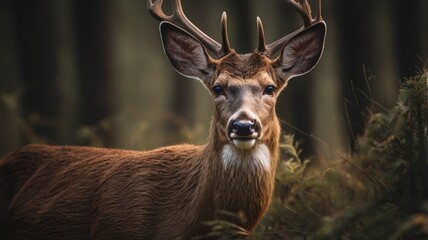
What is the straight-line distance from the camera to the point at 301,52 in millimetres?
7766

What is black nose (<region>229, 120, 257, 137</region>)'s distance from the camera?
21.5 ft

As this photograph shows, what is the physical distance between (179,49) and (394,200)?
279 cm

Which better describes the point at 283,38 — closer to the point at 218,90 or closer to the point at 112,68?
the point at 218,90

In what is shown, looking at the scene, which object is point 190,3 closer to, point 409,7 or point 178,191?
point 409,7

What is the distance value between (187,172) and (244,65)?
1175 mm

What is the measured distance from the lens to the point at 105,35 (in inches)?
625

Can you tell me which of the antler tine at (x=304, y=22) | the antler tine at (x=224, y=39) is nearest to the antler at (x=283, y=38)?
the antler tine at (x=304, y=22)

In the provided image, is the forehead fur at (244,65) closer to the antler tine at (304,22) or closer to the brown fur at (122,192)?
the antler tine at (304,22)

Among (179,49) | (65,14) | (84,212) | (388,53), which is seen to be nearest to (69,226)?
(84,212)

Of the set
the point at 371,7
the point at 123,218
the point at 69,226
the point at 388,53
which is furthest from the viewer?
the point at 388,53

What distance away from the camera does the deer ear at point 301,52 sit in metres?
7.65

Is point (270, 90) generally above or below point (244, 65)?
below

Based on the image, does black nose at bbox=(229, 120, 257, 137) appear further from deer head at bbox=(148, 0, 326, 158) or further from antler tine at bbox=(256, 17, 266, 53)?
antler tine at bbox=(256, 17, 266, 53)

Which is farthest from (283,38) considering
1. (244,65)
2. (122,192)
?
(122,192)
